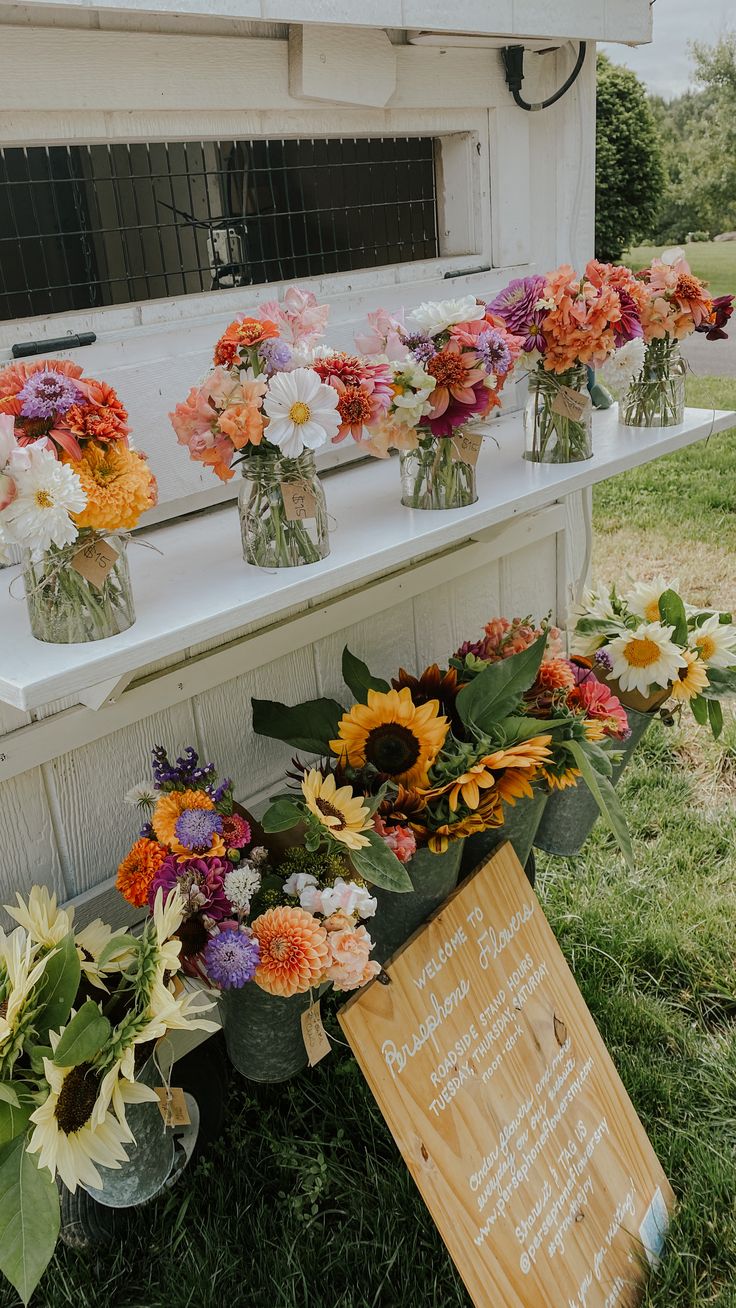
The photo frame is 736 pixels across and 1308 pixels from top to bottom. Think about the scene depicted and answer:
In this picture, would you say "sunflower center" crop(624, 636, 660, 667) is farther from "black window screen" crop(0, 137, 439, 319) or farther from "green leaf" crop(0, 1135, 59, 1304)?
"green leaf" crop(0, 1135, 59, 1304)

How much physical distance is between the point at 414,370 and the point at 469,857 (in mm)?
817

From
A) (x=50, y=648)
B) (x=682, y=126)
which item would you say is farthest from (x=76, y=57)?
(x=682, y=126)

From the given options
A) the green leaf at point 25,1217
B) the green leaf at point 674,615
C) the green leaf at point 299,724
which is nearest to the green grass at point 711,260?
the green leaf at point 674,615

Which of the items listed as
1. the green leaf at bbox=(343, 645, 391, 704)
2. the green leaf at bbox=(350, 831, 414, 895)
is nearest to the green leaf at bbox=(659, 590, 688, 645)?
the green leaf at bbox=(343, 645, 391, 704)

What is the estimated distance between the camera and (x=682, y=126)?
12852 mm

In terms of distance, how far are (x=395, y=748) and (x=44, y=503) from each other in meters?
0.71

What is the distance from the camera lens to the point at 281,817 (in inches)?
55.0

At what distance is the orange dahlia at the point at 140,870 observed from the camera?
1.36 m

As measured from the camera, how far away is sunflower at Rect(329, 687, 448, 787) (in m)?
1.53

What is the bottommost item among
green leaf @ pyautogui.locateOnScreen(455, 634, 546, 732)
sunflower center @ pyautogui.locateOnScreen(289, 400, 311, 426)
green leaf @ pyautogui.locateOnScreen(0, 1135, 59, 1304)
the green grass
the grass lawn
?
the grass lawn

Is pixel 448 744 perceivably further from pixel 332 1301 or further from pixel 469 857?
pixel 332 1301

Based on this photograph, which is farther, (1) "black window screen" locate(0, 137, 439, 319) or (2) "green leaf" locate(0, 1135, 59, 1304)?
(1) "black window screen" locate(0, 137, 439, 319)

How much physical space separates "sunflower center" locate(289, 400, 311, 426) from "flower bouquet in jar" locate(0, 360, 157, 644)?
0.17 m

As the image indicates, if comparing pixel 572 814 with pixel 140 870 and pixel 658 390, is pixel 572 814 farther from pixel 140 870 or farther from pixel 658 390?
pixel 140 870
